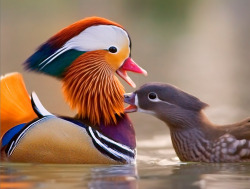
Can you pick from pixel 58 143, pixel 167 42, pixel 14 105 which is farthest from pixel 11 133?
pixel 167 42

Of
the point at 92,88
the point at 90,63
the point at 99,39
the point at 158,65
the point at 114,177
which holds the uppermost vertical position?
the point at 158,65

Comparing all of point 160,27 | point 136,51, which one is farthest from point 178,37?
point 136,51

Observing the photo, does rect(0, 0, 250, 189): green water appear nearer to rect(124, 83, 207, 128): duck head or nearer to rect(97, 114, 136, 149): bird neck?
rect(97, 114, 136, 149): bird neck

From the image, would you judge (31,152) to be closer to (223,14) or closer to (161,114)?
(161,114)

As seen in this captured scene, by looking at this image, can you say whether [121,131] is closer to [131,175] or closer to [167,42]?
[131,175]

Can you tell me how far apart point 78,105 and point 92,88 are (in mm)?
155

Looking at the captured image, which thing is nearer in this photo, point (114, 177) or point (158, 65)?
point (114, 177)

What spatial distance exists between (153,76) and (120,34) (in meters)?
5.27

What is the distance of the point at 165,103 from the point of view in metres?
6.89

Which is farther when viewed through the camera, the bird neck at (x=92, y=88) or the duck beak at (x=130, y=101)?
the duck beak at (x=130, y=101)

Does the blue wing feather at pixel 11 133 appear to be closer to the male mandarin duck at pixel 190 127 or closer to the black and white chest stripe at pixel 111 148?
the black and white chest stripe at pixel 111 148

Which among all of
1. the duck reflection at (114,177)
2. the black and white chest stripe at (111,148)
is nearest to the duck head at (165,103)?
the black and white chest stripe at (111,148)

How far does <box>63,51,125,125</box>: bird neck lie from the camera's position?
6.64 metres

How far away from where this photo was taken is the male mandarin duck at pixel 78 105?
21.3 ft
